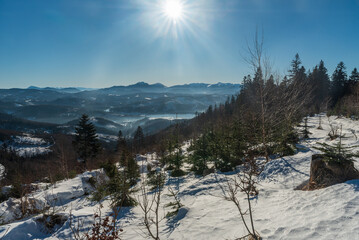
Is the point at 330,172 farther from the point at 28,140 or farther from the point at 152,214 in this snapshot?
the point at 28,140

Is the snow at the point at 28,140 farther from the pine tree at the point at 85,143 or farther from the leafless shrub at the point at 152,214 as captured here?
the leafless shrub at the point at 152,214

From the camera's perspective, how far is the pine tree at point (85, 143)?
24.3 metres

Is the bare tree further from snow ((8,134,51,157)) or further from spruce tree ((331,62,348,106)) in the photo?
snow ((8,134,51,157))

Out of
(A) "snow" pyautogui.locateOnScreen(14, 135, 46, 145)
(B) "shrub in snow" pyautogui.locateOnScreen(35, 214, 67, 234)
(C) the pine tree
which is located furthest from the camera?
(A) "snow" pyautogui.locateOnScreen(14, 135, 46, 145)

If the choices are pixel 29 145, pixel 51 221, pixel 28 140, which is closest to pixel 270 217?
pixel 51 221

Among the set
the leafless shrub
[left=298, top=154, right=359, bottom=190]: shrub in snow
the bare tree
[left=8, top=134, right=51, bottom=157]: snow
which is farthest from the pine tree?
[left=8, top=134, right=51, bottom=157]: snow

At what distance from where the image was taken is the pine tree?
24266mm

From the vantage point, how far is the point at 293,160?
841 cm

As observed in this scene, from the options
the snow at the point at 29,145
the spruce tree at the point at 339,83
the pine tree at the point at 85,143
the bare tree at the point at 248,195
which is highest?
the spruce tree at the point at 339,83

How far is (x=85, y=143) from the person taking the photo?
24391 millimetres

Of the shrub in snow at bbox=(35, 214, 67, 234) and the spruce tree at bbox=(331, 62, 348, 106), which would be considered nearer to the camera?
the shrub in snow at bbox=(35, 214, 67, 234)

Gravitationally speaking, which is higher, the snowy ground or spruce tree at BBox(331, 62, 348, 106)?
spruce tree at BBox(331, 62, 348, 106)

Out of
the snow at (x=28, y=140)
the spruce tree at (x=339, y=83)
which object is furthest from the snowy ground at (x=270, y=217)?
the snow at (x=28, y=140)

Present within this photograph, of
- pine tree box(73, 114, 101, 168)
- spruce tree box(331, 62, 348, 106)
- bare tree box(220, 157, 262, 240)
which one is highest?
spruce tree box(331, 62, 348, 106)
